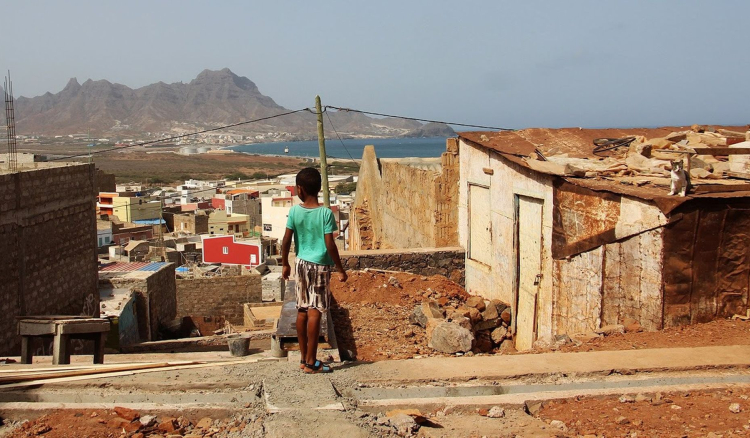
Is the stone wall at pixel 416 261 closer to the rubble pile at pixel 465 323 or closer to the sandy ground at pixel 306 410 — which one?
the rubble pile at pixel 465 323

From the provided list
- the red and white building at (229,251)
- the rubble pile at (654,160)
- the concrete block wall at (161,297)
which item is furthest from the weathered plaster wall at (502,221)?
the red and white building at (229,251)

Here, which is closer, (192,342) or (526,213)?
(526,213)

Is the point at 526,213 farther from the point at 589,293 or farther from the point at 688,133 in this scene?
the point at 688,133

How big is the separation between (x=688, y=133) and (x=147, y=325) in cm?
1397

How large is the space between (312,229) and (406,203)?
10.2 m

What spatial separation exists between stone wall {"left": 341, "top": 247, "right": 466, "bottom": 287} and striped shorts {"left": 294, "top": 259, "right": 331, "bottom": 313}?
6180 millimetres

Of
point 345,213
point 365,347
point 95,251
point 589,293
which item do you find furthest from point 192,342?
point 345,213

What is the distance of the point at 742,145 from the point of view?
30.2 feet

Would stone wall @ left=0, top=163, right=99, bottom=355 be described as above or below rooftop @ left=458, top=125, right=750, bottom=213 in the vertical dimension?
below

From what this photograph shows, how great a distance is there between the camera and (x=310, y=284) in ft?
17.6

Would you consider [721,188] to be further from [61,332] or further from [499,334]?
[61,332]

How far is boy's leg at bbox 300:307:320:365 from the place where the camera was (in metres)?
5.25

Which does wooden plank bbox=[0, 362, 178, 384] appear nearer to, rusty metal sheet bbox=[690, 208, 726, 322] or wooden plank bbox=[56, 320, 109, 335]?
wooden plank bbox=[56, 320, 109, 335]

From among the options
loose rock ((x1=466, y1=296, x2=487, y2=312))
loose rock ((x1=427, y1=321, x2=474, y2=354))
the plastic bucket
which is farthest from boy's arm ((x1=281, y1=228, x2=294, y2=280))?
loose rock ((x1=466, y1=296, x2=487, y2=312))
